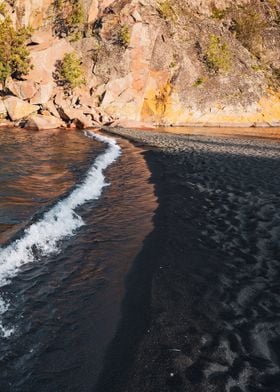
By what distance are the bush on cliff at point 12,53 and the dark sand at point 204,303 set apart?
45.0 metres

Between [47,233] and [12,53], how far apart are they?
48774 mm

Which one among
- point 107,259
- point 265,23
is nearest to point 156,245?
point 107,259

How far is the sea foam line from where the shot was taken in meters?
7.36

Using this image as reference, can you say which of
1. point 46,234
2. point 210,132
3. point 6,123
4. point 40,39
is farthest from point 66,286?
point 40,39

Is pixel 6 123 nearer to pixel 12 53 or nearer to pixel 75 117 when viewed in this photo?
pixel 75 117

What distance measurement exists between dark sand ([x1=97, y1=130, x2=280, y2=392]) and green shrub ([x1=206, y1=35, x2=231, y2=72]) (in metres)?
60.1

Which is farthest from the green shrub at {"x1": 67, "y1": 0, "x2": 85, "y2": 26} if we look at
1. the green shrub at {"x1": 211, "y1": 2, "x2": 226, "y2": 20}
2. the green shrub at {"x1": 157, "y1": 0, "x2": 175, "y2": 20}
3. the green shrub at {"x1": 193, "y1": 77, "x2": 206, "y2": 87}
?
the green shrub at {"x1": 211, "y1": 2, "x2": 226, "y2": 20}

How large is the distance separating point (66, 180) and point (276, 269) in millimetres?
10618

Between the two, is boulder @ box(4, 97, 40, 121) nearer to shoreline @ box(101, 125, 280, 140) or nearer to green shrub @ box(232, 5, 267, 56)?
shoreline @ box(101, 125, 280, 140)

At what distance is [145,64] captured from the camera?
6072cm

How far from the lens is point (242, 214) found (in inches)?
404

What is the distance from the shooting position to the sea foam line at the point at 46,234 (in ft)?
24.1

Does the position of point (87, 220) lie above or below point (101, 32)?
below

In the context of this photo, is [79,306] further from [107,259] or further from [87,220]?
[87,220]
